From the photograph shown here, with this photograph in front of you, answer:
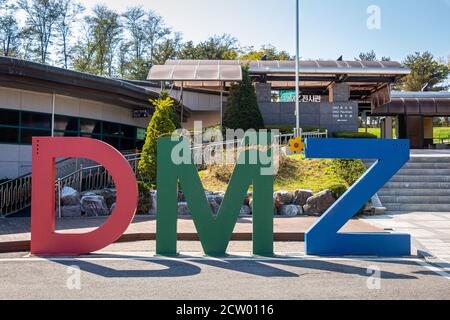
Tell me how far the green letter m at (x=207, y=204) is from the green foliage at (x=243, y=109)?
13.6m

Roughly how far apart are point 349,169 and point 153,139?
6.18 metres

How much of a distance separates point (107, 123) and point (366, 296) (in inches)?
601

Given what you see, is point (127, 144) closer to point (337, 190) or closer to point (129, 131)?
point (129, 131)

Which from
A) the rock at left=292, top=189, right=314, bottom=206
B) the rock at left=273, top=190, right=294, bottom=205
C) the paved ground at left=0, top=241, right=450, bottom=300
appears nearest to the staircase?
the rock at left=292, top=189, right=314, bottom=206

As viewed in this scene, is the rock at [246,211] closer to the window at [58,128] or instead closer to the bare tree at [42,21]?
the window at [58,128]

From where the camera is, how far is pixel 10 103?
14.5m

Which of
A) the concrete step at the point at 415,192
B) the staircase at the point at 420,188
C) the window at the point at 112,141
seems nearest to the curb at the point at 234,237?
the staircase at the point at 420,188

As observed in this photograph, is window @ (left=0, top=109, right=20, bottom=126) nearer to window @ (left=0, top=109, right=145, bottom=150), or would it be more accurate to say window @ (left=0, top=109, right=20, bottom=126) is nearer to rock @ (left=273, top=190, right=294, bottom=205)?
window @ (left=0, top=109, right=145, bottom=150)

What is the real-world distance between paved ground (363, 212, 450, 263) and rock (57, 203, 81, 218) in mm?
7481

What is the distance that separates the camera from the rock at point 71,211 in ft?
38.7

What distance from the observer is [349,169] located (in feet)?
46.5

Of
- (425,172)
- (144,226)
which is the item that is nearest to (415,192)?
(425,172)

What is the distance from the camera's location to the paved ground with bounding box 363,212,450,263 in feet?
26.2

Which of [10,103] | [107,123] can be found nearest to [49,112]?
[10,103]
